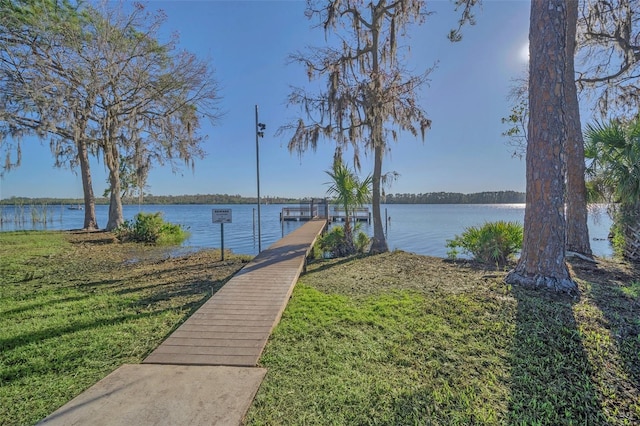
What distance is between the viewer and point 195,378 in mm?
2281

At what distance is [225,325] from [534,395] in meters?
2.68

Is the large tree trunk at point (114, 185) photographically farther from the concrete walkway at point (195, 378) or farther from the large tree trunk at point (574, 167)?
the large tree trunk at point (574, 167)

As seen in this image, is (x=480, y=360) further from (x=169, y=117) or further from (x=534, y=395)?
(x=169, y=117)

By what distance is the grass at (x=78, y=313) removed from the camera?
2297 mm

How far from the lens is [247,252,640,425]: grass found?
6.48ft

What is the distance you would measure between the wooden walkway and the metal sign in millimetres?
2403

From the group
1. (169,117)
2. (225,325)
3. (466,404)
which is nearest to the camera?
(466,404)

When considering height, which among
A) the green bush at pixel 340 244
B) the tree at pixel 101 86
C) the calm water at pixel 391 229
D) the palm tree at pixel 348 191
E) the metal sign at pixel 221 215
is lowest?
the calm water at pixel 391 229

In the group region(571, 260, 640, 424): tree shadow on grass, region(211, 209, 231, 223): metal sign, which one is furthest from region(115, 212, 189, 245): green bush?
region(571, 260, 640, 424): tree shadow on grass

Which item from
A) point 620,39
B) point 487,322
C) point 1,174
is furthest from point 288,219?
point 487,322

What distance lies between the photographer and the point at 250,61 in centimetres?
1070

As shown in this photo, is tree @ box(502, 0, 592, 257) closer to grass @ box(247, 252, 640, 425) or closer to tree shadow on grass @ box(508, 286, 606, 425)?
grass @ box(247, 252, 640, 425)

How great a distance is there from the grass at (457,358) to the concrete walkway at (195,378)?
16 centimetres

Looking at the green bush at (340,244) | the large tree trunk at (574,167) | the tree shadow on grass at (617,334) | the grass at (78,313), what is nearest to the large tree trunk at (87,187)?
the grass at (78,313)
